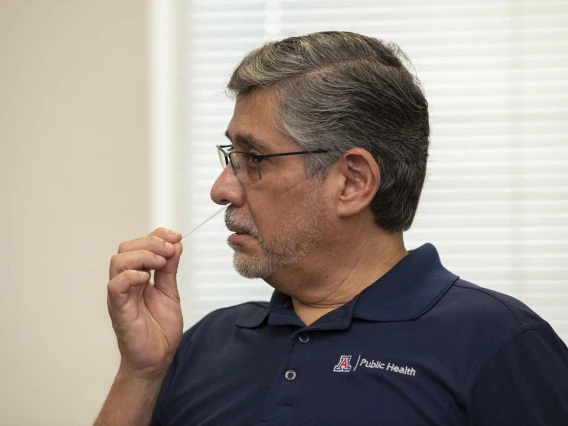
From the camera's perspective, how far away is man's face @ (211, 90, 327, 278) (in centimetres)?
150

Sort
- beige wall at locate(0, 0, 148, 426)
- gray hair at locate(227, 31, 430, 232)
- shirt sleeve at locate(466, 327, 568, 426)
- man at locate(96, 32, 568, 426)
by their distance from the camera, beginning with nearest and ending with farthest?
shirt sleeve at locate(466, 327, 568, 426) < man at locate(96, 32, 568, 426) < gray hair at locate(227, 31, 430, 232) < beige wall at locate(0, 0, 148, 426)

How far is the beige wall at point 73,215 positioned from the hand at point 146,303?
718 mm

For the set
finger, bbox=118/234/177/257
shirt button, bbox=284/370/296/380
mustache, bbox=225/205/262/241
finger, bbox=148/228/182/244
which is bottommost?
shirt button, bbox=284/370/296/380

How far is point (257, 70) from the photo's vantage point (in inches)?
60.7

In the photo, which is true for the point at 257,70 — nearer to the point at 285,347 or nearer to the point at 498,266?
the point at 285,347

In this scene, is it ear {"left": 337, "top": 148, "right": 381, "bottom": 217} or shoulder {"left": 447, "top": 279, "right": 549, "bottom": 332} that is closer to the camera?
shoulder {"left": 447, "top": 279, "right": 549, "bottom": 332}

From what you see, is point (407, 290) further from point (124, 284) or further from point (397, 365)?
point (124, 284)

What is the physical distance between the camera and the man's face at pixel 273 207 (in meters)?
1.50

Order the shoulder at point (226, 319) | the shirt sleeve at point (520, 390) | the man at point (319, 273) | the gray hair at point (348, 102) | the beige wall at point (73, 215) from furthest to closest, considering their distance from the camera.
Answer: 1. the beige wall at point (73, 215)
2. the shoulder at point (226, 319)
3. the gray hair at point (348, 102)
4. the man at point (319, 273)
5. the shirt sleeve at point (520, 390)

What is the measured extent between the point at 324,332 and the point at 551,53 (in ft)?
4.37

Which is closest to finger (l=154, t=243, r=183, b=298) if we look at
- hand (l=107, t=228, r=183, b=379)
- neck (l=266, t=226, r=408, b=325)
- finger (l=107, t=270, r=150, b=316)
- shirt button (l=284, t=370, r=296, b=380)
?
hand (l=107, t=228, r=183, b=379)

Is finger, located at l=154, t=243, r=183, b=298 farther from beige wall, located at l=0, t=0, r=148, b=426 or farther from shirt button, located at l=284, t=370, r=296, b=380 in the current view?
beige wall, located at l=0, t=0, r=148, b=426

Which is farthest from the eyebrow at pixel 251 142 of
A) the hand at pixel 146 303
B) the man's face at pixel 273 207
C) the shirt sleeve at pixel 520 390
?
the shirt sleeve at pixel 520 390

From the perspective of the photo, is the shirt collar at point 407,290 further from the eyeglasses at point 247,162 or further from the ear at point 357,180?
the eyeglasses at point 247,162
